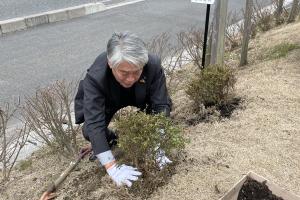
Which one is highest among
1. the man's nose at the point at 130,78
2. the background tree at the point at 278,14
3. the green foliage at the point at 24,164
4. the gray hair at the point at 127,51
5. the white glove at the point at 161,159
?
the gray hair at the point at 127,51

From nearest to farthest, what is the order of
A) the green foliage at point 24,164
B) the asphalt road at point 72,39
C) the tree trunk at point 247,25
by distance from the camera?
1. the green foliage at point 24,164
2. the tree trunk at point 247,25
3. the asphalt road at point 72,39

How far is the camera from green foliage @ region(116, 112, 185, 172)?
2416 mm

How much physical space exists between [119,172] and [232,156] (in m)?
0.85

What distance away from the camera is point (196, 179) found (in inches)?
109

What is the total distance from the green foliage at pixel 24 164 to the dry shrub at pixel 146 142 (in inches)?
56.6

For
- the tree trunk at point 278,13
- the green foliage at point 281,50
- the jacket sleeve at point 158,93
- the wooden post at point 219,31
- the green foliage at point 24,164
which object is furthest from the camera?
the tree trunk at point 278,13

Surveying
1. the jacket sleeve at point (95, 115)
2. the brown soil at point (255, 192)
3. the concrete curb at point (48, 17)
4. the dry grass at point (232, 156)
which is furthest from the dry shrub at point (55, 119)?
the concrete curb at point (48, 17)

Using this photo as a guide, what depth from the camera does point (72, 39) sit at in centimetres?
775

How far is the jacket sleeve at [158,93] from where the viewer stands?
9.37 ft

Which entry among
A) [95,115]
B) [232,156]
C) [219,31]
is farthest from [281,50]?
[95,115]

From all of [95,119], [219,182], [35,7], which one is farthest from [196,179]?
[35,7]

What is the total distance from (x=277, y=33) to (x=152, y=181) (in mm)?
4027

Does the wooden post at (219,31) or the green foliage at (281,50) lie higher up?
the wooden post at (219,31)

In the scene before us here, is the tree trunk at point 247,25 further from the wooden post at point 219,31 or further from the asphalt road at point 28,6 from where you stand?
the asphalt road at point 28,6
